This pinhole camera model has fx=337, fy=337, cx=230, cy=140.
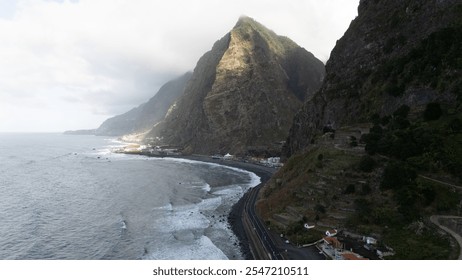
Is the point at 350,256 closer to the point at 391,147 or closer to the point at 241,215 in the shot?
the point at 391,147

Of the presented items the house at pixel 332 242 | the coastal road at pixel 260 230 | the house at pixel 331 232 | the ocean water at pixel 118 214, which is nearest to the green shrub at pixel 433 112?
the house at pixel 331 232

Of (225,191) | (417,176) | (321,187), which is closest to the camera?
(417,176)

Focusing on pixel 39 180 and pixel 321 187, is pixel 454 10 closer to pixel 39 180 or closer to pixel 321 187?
pixel 321 187

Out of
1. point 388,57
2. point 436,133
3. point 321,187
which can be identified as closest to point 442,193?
point 436,133

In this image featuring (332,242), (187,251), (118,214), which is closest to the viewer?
(332,242)

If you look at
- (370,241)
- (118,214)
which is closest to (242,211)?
(118,214)

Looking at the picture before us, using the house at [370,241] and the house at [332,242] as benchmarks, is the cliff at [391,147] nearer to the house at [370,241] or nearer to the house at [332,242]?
the house at [370,241]
